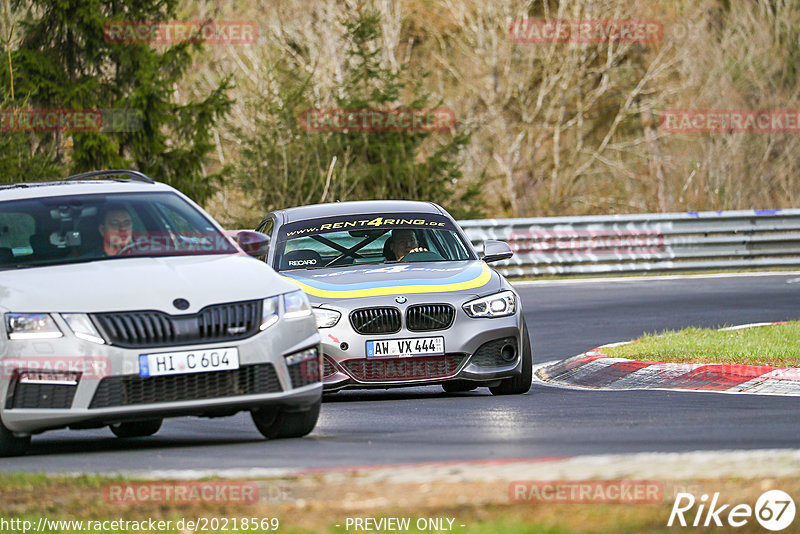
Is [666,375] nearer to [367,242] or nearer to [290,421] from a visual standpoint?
[367,242]

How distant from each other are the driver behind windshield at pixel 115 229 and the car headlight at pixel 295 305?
3.95 ft

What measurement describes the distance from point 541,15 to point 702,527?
39.8m

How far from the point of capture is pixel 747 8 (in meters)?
41.6

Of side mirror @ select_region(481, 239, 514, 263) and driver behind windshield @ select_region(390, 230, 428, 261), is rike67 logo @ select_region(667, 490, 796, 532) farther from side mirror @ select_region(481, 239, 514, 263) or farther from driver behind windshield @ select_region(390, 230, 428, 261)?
driver behind windshield @ select_region(390, 230, 428, 261)

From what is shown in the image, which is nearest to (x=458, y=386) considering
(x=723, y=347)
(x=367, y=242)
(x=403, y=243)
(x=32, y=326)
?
(x=403, y=243)

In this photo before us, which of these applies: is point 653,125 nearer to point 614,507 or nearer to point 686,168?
point 686,168

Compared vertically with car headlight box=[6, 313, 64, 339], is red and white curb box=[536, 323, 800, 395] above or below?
below

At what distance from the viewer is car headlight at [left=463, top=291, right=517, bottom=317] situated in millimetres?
10867

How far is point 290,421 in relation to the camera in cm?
832

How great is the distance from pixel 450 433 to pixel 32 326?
2381mm

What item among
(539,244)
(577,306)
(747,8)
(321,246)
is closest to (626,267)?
(539,244)

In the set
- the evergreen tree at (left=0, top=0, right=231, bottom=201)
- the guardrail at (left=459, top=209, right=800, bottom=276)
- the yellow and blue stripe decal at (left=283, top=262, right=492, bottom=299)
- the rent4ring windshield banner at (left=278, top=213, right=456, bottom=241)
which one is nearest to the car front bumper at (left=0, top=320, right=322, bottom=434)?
the yellow and blue stripe decal at (left=283, top=262, right=492, bottom=299)

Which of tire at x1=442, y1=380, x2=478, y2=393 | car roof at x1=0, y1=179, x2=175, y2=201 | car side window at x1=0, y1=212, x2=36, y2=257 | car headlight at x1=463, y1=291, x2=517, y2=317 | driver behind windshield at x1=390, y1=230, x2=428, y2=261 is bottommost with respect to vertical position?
tire at x1=442, y1=380, x2=478, y2=393

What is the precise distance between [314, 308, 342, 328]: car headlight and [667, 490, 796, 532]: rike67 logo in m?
5.54
